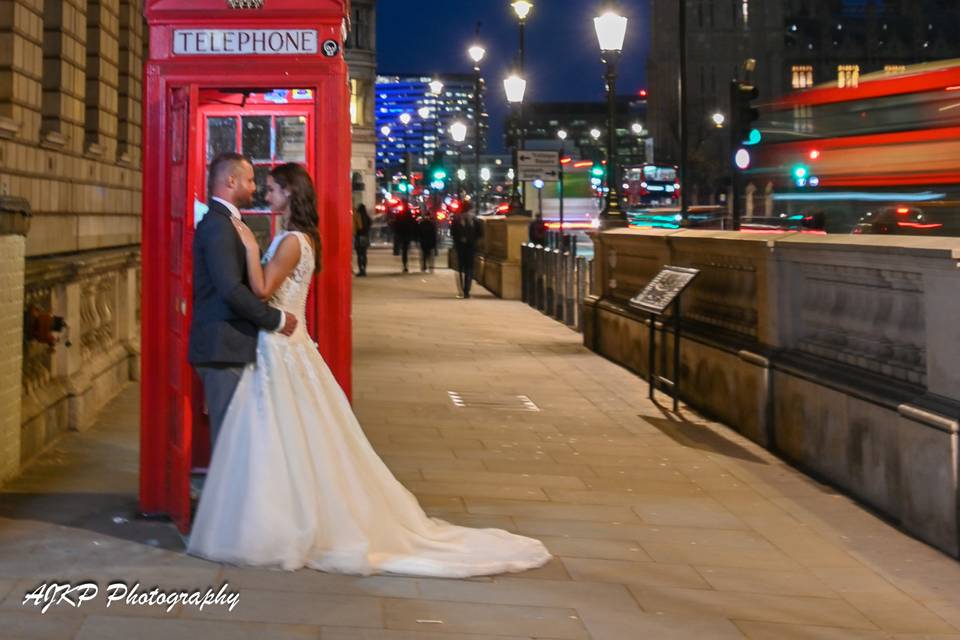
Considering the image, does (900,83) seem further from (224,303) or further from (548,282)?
(224,303)

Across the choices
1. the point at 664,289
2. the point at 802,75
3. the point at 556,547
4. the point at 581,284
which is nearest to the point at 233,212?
the point at 556,547

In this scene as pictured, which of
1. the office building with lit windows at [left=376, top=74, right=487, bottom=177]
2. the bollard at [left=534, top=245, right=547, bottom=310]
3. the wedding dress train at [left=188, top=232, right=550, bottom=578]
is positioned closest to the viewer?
the wedding dress train at [left=188, top=232, right=550, bottom=578]

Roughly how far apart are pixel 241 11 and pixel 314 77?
48cm

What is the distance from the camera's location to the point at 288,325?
6.32 metres

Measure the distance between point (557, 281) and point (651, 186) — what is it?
64.3 meters

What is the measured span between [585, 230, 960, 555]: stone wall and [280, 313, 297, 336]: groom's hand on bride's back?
3336mm

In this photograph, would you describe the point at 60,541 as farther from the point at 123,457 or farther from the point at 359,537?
the point at 123,457

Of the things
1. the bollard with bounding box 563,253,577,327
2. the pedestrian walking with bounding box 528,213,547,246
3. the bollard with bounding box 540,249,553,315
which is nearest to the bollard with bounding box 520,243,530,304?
the bollard with bounding box 540,249,553,315

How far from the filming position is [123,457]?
920 centimetres

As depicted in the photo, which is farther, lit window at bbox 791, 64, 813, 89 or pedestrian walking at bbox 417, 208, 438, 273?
lit window at bbox 791, 64, 813, 89

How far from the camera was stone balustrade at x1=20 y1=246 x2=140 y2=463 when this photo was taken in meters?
9.16

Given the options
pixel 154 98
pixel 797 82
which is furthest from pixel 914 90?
A: pixel 797 82

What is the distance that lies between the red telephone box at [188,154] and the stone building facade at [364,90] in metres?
77.6

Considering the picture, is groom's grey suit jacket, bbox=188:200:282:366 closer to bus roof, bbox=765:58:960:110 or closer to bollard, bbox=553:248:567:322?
bollard, bbox=553:248:567:322
